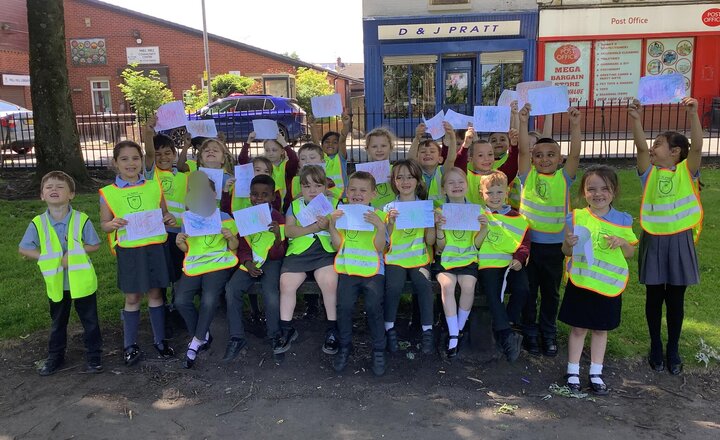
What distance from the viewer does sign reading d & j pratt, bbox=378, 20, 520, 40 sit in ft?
60.7

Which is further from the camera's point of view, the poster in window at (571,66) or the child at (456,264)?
the poster in window at (571,66)

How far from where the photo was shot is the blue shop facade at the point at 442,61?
1864 cm

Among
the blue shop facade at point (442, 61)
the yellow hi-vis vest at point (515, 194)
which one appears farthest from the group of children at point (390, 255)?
the blue shop facade at point (442, 61)

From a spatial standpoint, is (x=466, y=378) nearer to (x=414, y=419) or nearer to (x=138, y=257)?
(x=414, y=419)

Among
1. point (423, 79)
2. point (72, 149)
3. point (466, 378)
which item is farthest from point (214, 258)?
point (423, 79)

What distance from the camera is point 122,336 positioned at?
465 cm

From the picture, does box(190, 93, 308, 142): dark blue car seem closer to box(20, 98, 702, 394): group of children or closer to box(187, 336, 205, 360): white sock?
box(20, 98, 702, 394): group of children

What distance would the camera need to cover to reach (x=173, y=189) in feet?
15.5

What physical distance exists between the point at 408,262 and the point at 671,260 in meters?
1.77

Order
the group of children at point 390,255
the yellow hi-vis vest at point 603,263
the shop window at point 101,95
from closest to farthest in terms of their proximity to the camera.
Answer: the yellow hi-vis vest at point 603,263 → the group of children at point 390,255 → the shop window at point 101,95

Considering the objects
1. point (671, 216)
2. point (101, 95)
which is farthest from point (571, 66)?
point (101, 95)

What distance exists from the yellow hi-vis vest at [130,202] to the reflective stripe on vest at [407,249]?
5.50 ft

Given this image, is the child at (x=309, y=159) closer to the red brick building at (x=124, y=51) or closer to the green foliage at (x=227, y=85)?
the green foliage at (x=227, y=85)

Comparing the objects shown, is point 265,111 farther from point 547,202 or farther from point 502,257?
point 502,257
